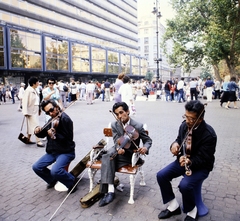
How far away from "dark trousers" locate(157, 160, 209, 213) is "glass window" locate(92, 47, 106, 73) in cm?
4559

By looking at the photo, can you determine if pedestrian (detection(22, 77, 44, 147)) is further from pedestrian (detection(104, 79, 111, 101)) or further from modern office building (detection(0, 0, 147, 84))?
modern office building (detection(0, 0, 147, 84))

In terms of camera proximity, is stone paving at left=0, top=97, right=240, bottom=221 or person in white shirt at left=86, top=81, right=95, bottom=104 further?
person in white shirt at left=86, top=81, right=95, bottom=104

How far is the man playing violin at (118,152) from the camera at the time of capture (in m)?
3.49

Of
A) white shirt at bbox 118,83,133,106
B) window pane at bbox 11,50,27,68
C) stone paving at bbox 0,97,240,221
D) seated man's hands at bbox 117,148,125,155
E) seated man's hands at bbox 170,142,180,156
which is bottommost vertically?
stone paving at bbox 0,97,240,221

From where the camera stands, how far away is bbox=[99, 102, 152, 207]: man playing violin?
3488 millimetres

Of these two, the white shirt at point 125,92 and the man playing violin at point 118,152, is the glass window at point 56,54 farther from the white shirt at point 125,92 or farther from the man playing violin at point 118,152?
the man playing violin at point 118,152

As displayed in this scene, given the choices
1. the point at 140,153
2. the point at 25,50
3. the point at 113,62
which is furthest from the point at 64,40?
the point at 140,153

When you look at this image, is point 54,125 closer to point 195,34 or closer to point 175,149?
point 175,149

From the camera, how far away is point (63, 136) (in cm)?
402

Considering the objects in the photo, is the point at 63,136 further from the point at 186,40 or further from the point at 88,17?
the point at 88,17

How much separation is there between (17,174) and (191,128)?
3513 millimetres

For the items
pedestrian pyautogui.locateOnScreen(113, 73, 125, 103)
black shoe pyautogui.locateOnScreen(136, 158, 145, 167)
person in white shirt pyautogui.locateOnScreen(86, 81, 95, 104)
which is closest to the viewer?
black shoe pyautogui.locateOnScreen(136, 158, 145, 167)

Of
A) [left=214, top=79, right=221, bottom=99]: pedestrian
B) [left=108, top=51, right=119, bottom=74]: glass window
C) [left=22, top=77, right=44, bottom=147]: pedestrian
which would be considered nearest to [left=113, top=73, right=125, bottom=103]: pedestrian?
[left=22, top=77, right=44, bottom=147]: pedestrian

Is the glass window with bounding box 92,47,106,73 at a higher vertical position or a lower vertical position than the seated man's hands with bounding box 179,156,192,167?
higher
